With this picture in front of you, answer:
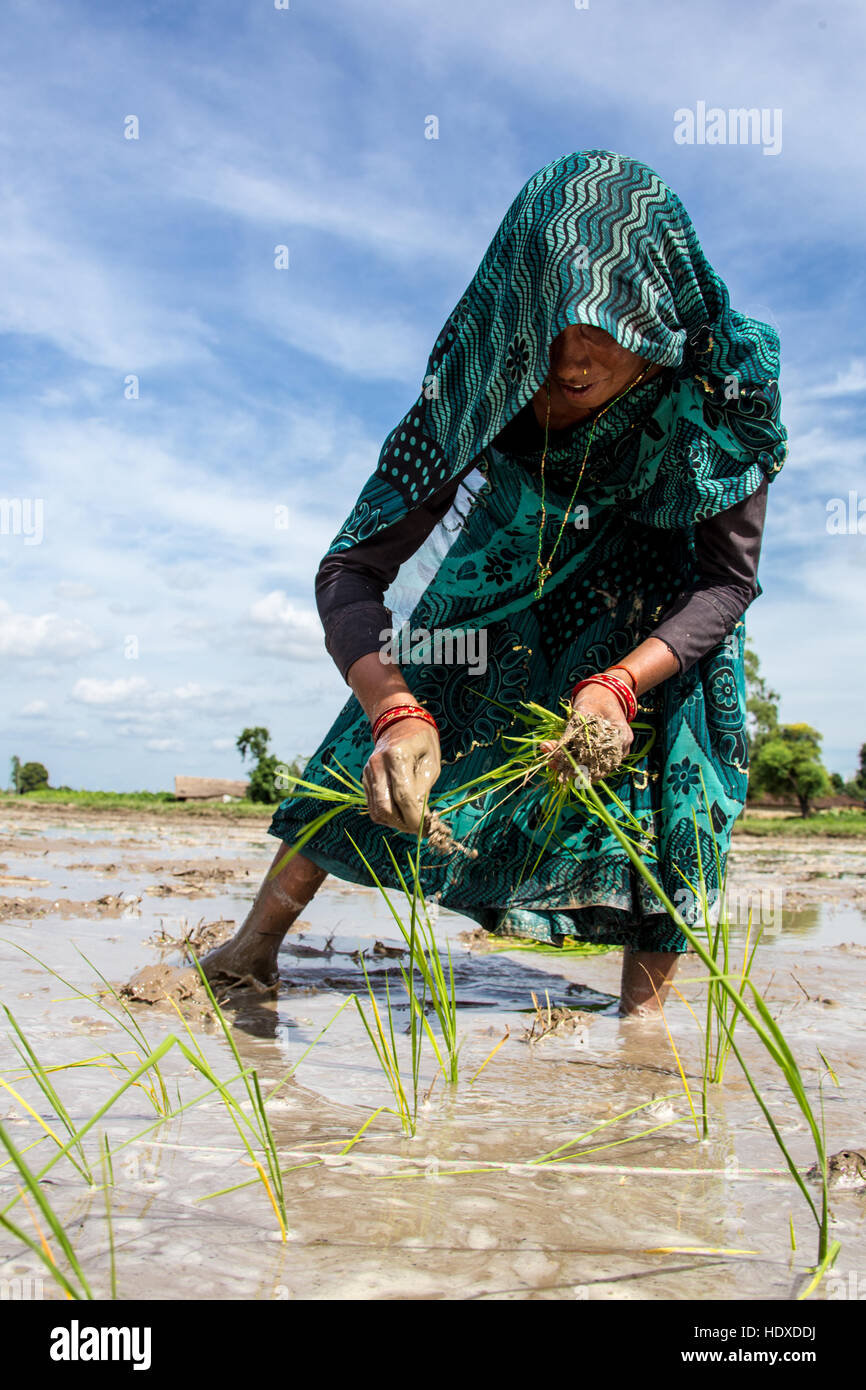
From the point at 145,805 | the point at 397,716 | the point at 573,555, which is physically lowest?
the point at 145,805

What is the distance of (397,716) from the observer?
184 cm

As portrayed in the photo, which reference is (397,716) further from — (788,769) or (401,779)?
(788,769)

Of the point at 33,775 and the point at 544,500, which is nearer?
the point at 544,500

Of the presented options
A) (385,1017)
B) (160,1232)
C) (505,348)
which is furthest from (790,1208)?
(505,348)

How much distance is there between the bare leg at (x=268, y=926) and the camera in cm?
255

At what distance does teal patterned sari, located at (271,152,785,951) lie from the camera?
200 centimetres

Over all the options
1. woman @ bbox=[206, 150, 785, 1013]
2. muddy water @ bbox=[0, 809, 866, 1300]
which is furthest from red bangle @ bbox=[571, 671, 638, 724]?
muddy water @ bbox=[0, 809, 866, 1300]

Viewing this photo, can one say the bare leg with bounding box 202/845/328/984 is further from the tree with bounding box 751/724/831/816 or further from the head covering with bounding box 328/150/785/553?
the tree with bounding box 751/724/831/816

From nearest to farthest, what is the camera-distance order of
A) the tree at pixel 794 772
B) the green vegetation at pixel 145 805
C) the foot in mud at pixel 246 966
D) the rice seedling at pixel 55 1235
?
the rice seedling at pixel 55 1235, the foot in mud at pixel 246 966, the green vegetation at pixel 145 805, the tree at pixel 794 772

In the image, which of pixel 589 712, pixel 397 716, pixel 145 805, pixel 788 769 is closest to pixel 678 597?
pixel 589 712

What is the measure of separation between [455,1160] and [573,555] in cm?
152

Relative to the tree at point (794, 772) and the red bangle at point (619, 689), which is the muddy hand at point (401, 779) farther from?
the tree at point (794, 772)

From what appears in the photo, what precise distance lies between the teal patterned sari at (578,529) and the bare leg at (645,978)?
4 cm

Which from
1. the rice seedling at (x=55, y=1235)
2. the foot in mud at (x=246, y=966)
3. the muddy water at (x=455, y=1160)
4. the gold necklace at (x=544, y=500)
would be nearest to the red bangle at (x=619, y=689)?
the gold necklace at (x=544, y=500)
